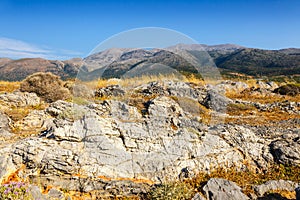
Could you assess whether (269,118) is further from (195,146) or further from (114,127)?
(114,127)

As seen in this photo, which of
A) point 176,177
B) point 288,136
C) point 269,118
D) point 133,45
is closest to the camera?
point 176,177

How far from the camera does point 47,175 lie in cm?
601

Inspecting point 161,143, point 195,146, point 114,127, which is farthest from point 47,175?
point 195,146

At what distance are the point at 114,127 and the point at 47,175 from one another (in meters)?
2.04

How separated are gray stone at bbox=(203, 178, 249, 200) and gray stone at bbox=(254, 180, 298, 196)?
0.47m

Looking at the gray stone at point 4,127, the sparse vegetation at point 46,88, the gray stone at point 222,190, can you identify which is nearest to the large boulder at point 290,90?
the sparse vegetation at point 46,88

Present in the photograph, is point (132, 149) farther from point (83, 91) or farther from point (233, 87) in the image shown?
point (233, 87)

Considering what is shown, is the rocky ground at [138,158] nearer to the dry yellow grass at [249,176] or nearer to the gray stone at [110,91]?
the dry yellow grass at [249,176]

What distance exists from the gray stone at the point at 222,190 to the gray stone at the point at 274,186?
0.47 m

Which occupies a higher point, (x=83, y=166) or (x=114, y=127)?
(x=114, y=127)

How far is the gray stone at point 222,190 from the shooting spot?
5.51 metres

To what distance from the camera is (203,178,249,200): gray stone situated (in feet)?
A: 18.1

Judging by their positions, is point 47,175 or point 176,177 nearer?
point 47,175

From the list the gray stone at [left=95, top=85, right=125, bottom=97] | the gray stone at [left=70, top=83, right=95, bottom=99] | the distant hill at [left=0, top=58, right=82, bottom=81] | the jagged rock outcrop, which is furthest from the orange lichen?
the distant hill at [left=0, top=58, right=82, bottom=81]
